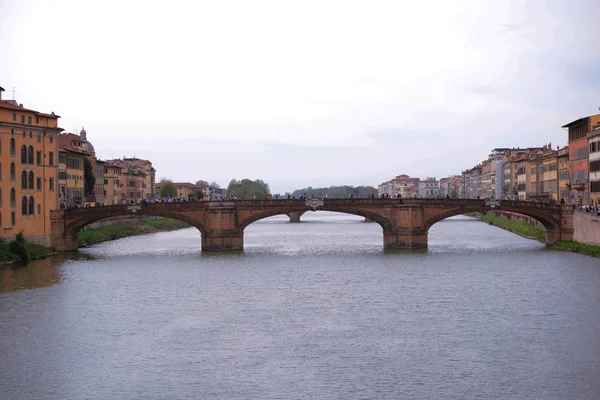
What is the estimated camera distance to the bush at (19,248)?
62.5 m

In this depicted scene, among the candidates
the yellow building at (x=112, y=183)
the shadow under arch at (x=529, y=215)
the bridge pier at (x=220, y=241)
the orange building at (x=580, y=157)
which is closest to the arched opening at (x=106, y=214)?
the bridge pier at (x=220, y=241)

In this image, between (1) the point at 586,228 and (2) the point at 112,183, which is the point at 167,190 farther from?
(1) the point at 586,228

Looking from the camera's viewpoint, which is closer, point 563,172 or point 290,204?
point 290,204

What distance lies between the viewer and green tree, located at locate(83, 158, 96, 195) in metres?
109

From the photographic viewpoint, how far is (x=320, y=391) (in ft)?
90.7

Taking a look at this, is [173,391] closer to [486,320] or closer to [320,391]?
[320,391]

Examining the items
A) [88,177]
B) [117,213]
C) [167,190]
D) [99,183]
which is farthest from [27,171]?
[167,190]

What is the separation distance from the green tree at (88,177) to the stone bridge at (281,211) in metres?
35.3

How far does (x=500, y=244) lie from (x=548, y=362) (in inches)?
1991

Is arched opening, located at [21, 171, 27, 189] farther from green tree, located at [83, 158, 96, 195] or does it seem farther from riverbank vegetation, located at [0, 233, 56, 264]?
green tree, located at [83, 158, 96, 195]

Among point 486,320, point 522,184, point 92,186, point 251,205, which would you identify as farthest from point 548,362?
point 522,184

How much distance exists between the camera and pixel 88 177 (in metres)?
110

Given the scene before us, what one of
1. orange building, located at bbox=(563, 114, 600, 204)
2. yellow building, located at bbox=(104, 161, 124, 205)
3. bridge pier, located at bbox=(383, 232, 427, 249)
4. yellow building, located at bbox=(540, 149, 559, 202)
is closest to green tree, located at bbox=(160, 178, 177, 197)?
yellow building, located at bbox=(104, 161, 124, 205)

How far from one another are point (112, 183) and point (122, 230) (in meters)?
29.1
